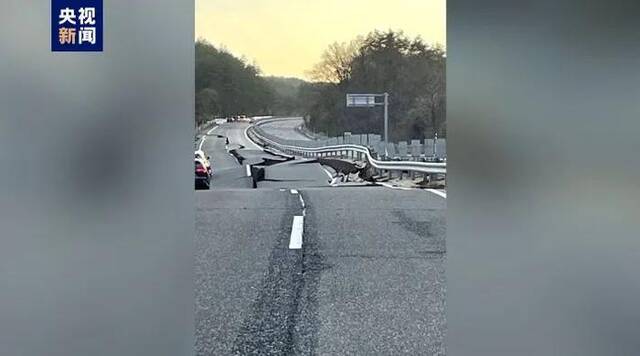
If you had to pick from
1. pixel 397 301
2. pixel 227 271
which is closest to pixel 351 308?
pixel 397 301

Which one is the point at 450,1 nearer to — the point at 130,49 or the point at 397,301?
the point at 130,49

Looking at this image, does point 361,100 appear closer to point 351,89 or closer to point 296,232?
point 351,89

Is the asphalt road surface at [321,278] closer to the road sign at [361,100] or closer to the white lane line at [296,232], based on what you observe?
the white lane line at [296,232]

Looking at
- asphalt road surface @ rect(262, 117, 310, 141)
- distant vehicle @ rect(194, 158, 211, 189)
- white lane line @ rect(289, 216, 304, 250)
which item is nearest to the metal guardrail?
asphalt road surface @ rect(262, 117, 310, 141)

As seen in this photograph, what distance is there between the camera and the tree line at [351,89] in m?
4.22

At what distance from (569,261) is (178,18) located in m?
1.02

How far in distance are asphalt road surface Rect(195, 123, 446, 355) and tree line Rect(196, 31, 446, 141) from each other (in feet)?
3.29

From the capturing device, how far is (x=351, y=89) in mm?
7762

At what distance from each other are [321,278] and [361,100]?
181 inches

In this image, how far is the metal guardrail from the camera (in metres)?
11.2

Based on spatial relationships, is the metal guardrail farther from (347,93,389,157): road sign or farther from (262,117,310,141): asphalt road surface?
(347,93,389,157): road sign

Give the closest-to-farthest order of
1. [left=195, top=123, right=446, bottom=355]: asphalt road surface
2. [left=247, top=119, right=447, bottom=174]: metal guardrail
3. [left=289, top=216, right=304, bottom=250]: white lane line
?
[left=195, top=123, right=446, bottom=355]: asphalt road surface < [left=289, top=216, right=304, bottom=250]: white lane line < [left=247, top=119, right=447, bottom=174]: metal guardrail

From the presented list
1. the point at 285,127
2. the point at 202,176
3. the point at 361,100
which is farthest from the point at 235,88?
the point at 202,176

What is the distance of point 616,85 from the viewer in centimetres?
148
